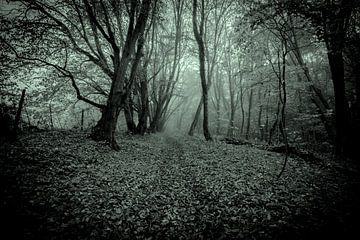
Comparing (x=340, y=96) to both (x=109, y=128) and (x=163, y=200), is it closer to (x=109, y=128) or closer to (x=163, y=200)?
(x=163, y=200)

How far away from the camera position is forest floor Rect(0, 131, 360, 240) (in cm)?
344

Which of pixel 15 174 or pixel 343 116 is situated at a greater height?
pixel 343 116

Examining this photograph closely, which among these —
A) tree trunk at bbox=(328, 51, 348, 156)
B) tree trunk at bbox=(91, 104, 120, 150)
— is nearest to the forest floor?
tree trunk at bbox=(91, 104, 120, 150)

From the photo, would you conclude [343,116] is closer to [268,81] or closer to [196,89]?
[268,81]

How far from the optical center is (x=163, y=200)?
4863 millimetres

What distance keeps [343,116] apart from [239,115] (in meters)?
25.1

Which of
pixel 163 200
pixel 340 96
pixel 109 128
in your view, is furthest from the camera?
pixel 340 96

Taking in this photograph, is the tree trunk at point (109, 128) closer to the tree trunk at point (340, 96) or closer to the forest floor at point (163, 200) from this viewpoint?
the forest floor at point (163, 200)

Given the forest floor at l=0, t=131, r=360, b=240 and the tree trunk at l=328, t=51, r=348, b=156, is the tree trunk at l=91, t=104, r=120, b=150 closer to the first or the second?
the forest floor at l=0, t=131, r=360, b=240

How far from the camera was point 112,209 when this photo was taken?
4.07 meters

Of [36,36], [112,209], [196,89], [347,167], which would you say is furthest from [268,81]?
[196,89]

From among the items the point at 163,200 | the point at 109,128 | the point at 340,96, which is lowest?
the point at 163,200

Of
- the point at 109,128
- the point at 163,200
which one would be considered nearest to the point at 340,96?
the point at 163,200

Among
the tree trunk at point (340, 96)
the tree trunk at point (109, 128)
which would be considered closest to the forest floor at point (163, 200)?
the tree trunk at point (109, 128)
